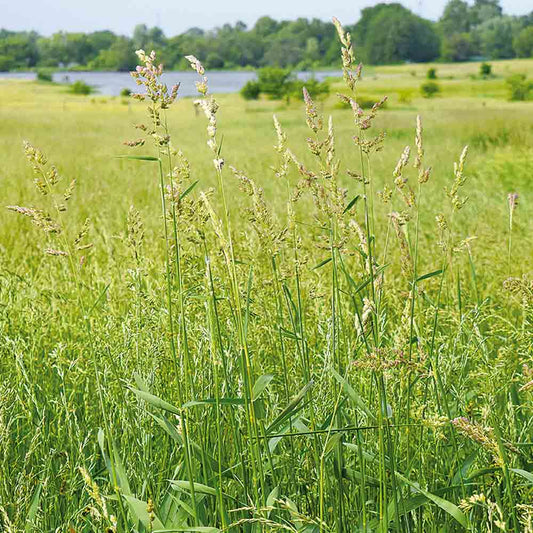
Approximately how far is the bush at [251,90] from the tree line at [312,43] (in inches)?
1937

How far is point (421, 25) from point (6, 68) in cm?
8248

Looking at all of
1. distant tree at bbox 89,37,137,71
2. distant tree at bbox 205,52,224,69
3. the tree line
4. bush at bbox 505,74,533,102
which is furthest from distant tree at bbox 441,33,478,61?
bush at bbox 505,74,533,102

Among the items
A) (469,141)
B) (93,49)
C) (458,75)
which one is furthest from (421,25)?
(469,141)

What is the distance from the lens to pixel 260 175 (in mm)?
10766

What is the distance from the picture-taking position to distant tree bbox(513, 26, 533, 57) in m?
110

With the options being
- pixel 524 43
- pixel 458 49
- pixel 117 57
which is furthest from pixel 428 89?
pixel 117 57

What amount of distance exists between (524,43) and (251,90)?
2854 inches

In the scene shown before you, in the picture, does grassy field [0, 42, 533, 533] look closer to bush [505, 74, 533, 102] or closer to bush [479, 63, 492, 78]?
bush [505, 74, 533, 102]

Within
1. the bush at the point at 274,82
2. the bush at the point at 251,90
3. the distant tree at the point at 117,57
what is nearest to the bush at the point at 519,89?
the bush at the point at 274,82

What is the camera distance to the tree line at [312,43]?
116688mm

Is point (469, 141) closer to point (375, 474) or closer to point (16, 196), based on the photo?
point (16, 196)

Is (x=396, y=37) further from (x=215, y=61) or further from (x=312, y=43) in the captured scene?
(x=215, y=61)

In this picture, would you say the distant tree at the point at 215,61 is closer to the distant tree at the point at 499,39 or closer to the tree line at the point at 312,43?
the tree line at the point at 312,43

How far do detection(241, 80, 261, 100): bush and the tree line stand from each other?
49.2 metres
